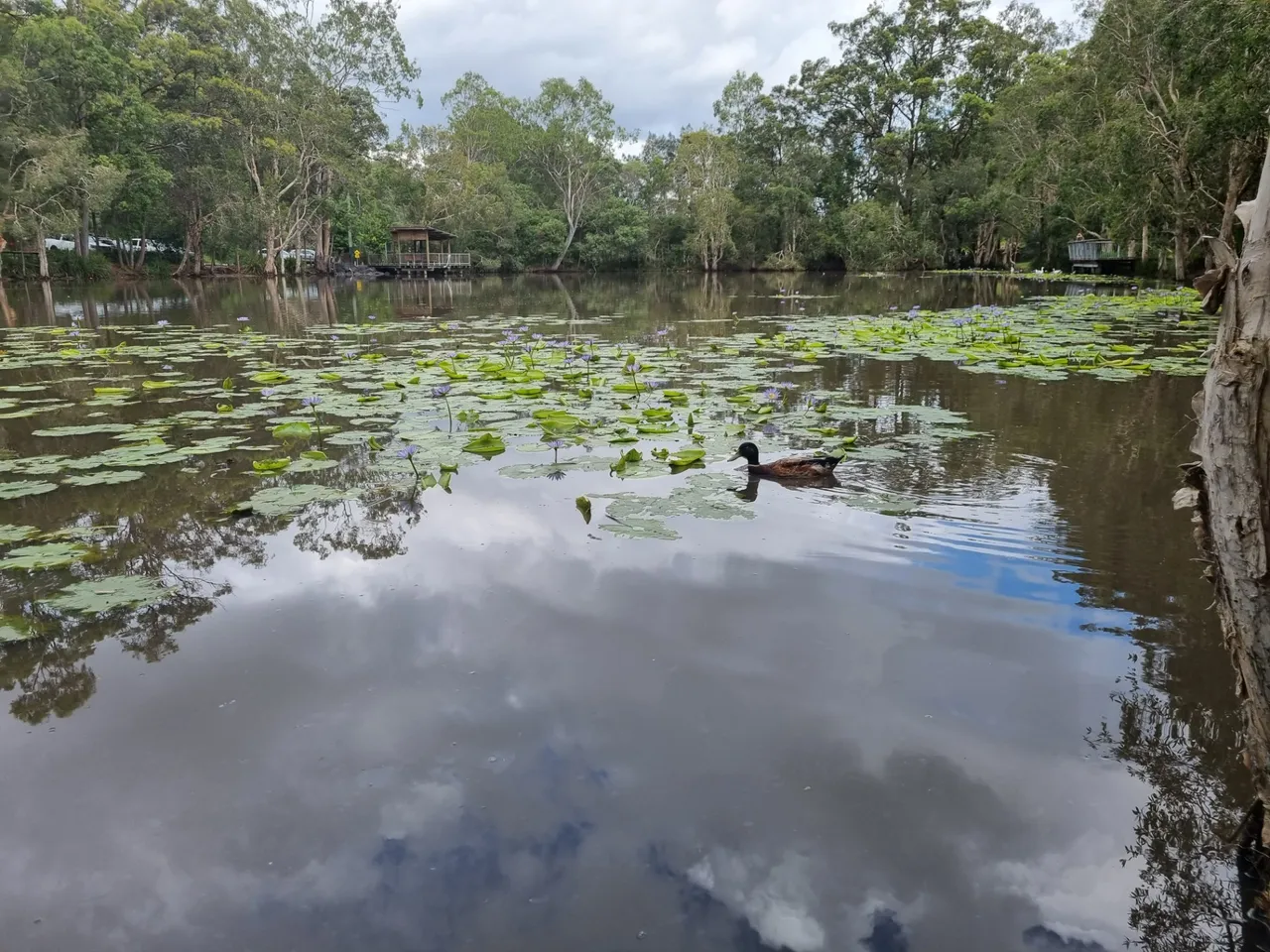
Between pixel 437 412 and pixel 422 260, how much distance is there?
1374 inches

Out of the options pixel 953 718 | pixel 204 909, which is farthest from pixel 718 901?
pixel 204 909

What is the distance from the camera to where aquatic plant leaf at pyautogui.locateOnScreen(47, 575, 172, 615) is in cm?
239

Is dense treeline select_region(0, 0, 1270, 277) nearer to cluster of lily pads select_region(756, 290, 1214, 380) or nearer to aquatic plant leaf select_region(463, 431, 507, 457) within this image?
cluster of lily pads select_region(756, 290, 1214, 380)

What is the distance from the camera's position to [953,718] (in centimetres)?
182

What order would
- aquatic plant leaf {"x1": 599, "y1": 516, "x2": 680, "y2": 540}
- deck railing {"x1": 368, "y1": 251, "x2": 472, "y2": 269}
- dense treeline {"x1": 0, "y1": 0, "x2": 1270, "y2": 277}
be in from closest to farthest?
aquatic plant leaf {"x1": 599, "y1": 516, "x2": 680, "y2": 540} → dense treeline {"x1": 0, "y1": 0, "x2": 1270, "y2": 277} → deck railing {"x1": 368, "y1": 251, "x2": 472, "y2": 269}

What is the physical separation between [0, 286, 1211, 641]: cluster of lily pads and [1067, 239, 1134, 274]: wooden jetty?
17834mm

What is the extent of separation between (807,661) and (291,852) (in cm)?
134

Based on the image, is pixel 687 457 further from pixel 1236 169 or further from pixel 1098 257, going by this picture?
pixel 1098 257

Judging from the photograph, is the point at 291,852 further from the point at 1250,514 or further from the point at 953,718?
the point at 1250,514

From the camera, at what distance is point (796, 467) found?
3.52 m

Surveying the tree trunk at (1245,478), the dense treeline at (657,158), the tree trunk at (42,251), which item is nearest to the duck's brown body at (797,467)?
the tree trunk at (1245,478)

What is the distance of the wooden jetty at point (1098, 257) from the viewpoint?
24188 millimetres

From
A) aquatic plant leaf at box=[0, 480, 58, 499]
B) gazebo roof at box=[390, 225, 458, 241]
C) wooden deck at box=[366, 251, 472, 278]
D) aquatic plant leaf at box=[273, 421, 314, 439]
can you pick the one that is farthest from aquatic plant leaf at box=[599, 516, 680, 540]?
wooden deck at box=[366, 251, 472, 278]

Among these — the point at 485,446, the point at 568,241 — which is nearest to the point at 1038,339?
the point at 485,446
